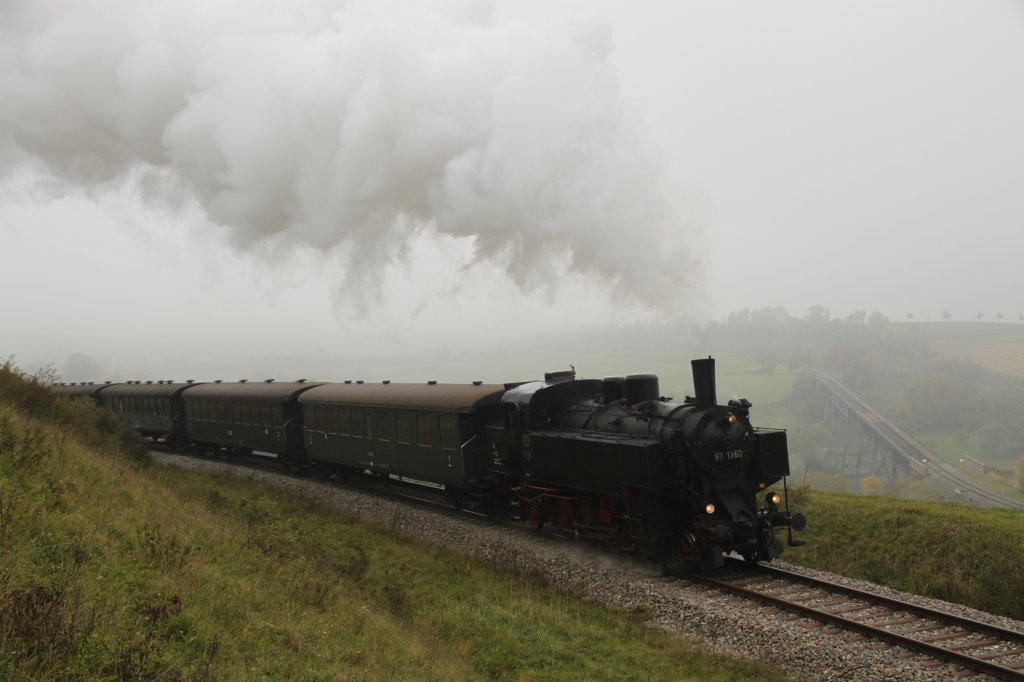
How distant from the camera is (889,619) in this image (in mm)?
7770

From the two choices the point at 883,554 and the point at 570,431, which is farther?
the point at 570,431

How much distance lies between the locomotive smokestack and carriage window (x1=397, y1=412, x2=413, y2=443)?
735cm

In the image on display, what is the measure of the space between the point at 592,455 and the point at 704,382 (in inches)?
76.3

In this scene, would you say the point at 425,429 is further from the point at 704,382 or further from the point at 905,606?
the point at 905,606

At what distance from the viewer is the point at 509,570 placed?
10414mm

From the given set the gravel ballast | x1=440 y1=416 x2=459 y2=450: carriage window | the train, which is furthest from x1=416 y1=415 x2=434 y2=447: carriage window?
the gravel ballast

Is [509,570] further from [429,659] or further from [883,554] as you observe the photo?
[883,554]

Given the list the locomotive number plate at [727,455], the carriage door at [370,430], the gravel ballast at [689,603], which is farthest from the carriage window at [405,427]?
the locomotive number plate at [727,455]

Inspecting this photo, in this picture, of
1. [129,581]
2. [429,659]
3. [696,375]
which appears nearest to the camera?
[129,581]

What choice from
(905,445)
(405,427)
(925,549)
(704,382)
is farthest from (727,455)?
(905,445)

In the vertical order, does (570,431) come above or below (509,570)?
above

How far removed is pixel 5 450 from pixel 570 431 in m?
7.87

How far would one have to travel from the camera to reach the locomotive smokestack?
979 centimetres

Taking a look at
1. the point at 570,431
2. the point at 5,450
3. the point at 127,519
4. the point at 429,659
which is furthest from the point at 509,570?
the point at 5,450
